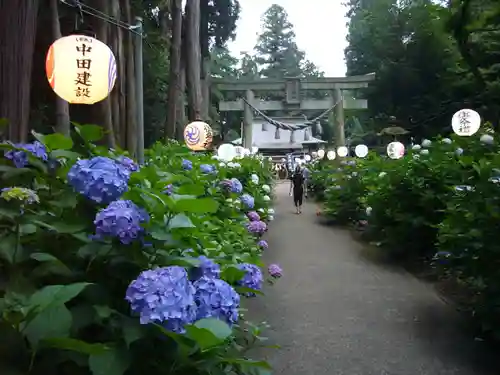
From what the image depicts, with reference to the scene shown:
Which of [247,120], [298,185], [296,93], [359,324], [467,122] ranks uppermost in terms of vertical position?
[296,93]

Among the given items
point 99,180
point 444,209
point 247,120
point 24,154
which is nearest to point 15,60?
point 24,154

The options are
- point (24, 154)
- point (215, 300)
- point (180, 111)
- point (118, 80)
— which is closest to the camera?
point (215, 300)

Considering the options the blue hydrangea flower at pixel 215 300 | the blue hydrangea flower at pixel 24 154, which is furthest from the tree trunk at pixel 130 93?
the blue hydrangea flower at pixel 215 300

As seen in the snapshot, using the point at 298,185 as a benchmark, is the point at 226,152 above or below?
above

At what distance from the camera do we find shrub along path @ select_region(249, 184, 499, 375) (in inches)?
173

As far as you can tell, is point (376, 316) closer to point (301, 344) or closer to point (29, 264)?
point (301, 344)

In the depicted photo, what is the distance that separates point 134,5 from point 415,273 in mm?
8625

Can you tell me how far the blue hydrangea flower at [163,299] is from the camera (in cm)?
128

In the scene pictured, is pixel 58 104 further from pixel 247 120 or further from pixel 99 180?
pixel 247 120

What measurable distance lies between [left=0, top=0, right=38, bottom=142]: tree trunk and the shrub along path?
9.19 ft

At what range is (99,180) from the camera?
157cm

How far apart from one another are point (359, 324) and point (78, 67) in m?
3.69

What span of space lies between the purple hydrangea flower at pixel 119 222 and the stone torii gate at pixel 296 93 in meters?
23.3

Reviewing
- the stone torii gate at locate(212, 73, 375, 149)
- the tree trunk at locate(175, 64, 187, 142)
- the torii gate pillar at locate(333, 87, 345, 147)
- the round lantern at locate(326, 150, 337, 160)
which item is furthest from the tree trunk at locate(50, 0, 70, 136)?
the torii gate pillar at locate(333, 87, 345, 147)
